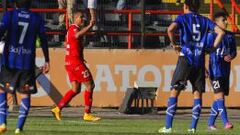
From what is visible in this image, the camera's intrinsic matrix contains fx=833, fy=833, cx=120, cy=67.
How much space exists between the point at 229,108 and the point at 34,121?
6.70 meters

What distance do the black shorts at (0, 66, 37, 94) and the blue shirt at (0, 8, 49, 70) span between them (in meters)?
0.08

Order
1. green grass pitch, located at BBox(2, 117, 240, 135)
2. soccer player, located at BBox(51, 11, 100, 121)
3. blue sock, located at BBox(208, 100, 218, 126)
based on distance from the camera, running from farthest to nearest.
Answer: soccer player, located at BBox(51, 11, 100, 121) → blue sock, located at BBox(208, 100, 218, 126) → green grass pitch, located at BBox(2, 117, 240, 135)

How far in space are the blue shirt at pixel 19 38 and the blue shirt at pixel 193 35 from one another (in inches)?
91.6

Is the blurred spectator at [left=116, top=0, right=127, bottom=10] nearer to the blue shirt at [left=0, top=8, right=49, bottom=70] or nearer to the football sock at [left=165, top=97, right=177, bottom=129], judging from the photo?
the football sock at [left=165, top=97, right=177, bottom=129]

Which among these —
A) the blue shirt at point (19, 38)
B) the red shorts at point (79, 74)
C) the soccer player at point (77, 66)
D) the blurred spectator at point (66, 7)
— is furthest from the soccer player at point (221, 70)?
the blurred spectator at point (66, 7)

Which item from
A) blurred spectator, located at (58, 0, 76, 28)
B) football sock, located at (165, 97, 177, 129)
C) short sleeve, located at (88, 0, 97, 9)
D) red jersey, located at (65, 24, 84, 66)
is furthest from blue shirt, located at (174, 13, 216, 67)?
blurred spectator, located at (58, 0, 76, 28)

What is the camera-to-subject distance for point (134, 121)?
651 inches

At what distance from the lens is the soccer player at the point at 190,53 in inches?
504

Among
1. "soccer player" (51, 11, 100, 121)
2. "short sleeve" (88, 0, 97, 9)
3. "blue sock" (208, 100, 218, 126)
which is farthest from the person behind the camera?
"short sleeve" (88, 0, 97, 9)

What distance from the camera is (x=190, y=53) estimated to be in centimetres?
1287

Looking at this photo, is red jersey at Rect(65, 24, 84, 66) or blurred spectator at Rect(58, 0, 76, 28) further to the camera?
blurred spectator at Rect(58, 0, 76, 28)

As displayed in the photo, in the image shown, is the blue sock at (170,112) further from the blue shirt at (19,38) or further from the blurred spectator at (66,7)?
the blurred spectator at (66,7)

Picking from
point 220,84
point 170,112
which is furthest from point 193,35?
point 220,84

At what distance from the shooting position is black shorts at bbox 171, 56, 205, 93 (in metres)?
12.8
